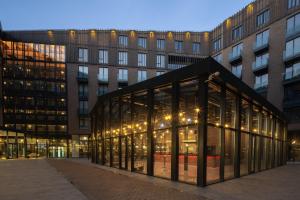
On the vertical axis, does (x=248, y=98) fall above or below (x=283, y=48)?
below

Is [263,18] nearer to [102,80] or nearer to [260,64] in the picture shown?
[260,64]

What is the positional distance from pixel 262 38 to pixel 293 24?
520 centimetres

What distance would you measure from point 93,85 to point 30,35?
15484mm

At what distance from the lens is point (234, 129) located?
49.5 ft

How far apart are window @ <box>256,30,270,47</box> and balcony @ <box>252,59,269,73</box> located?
2.85 meters

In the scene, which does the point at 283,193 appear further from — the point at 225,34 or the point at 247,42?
the point at 225,34

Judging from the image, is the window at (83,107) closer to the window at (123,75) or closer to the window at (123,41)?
the window at (123,75)

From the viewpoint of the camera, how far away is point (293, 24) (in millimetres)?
34250

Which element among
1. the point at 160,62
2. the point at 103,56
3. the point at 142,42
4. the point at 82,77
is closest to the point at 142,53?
the point at 142,42

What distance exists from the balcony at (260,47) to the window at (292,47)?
3208 millimetres

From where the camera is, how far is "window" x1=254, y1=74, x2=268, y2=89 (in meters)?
38.2

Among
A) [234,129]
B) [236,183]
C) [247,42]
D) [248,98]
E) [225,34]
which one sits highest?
[225,34]

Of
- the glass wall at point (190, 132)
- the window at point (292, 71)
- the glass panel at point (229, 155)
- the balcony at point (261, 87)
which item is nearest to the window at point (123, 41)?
the balcony at point (261, 87)

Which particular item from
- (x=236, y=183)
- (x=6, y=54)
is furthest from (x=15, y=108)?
(x=236, y=183)
